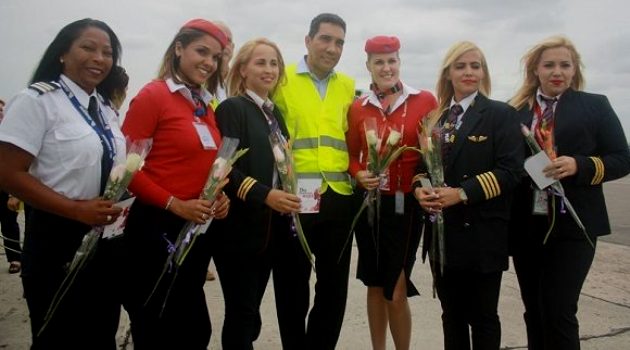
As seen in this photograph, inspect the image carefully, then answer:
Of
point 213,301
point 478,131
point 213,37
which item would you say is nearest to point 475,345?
point 478,131

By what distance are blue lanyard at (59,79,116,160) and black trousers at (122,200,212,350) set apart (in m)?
0.41

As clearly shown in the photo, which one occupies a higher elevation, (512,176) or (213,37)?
(213,37)

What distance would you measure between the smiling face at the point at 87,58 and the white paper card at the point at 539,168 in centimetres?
239

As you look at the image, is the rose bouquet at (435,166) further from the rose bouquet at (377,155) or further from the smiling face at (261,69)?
the smiling face at (261,69)

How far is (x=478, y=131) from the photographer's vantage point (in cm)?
289

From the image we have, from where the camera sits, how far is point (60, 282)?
7.34ft

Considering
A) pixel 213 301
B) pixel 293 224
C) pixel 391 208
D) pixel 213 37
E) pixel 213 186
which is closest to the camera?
pixel 213 186

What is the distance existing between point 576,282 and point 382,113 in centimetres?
157

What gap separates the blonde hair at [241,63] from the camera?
3.03 m

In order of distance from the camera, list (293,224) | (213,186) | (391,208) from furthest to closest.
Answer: (391,208) < (293,224) < (213,186)

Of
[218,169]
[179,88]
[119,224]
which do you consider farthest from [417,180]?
[119,224]

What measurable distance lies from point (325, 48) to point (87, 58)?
151 centimetres

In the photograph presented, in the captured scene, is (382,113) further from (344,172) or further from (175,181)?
(175,181)

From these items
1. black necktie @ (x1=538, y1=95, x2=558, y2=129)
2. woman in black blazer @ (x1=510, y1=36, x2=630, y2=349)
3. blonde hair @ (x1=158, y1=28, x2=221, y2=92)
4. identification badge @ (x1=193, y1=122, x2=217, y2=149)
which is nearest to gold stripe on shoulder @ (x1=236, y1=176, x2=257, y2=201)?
identification badge @ (x1=193, y1=122, x2=217, y2=149)
